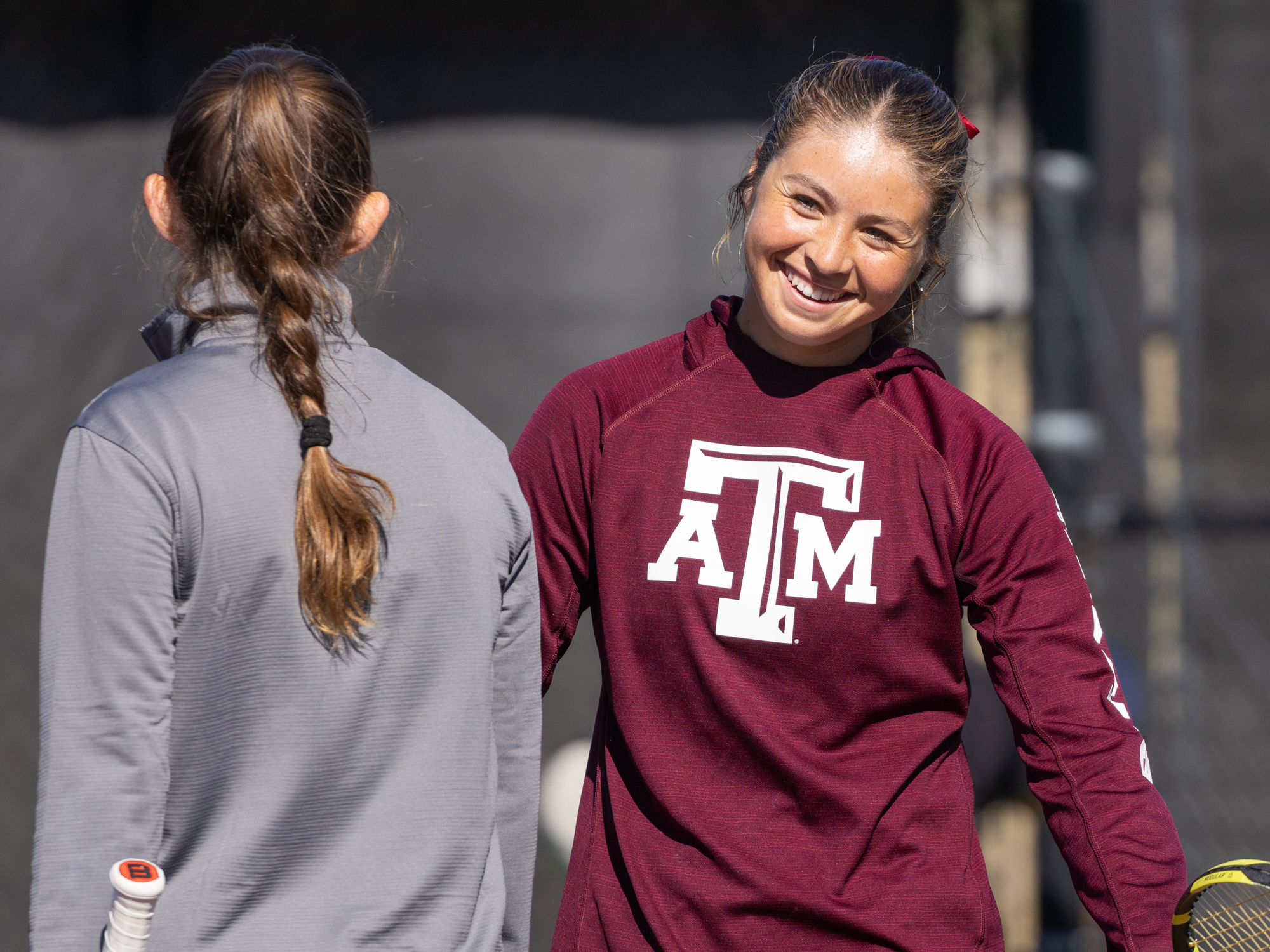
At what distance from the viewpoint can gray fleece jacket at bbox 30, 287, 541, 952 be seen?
3.85 feet

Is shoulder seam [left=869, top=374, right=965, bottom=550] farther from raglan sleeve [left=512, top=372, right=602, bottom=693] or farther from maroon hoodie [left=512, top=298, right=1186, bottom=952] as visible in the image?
raglan sleeve [left=512, top=372, right=602, bottom=693]

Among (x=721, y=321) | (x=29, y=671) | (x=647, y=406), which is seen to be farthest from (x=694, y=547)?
(x=29, y=671)

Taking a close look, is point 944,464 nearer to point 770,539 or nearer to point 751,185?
point 770,539

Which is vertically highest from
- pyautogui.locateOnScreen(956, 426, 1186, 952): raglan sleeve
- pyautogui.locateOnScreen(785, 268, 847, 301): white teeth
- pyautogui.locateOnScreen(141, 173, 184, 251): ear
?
pyautogui.locateOnScreen(141, 173, 184, 251): ear

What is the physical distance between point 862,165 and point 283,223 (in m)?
0.66

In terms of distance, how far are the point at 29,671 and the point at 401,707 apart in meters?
2.45

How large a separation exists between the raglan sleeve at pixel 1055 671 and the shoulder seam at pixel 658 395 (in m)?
0.34

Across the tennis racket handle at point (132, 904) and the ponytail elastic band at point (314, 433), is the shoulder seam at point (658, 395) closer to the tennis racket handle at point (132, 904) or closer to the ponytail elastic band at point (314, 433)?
the ponytail elastic band at point (314, 433)

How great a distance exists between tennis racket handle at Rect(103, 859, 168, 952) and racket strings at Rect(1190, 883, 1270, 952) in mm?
1079

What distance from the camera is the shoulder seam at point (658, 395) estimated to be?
1.62 metres

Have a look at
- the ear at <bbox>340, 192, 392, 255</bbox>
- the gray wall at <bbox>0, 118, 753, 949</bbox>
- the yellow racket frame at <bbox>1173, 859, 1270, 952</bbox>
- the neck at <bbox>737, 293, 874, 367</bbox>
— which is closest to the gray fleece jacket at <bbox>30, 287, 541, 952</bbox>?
the ear at <bbox>340, 192, 392, 255</bbox>

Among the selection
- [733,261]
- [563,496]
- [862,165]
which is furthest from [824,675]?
[733,261]

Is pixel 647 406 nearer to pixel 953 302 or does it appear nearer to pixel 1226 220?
pixel 953 302

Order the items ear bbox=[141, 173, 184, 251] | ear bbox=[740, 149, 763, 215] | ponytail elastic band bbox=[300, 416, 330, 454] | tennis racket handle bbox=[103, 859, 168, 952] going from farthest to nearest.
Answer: ear bbox=[740, 149, 763, 215]
ear bbox=[141, 173, 184, 251]
ponytail elastic band bbox=[300, 416, 330, 454]
tennis racket handle bbox=[103, 859, 168, 952]
